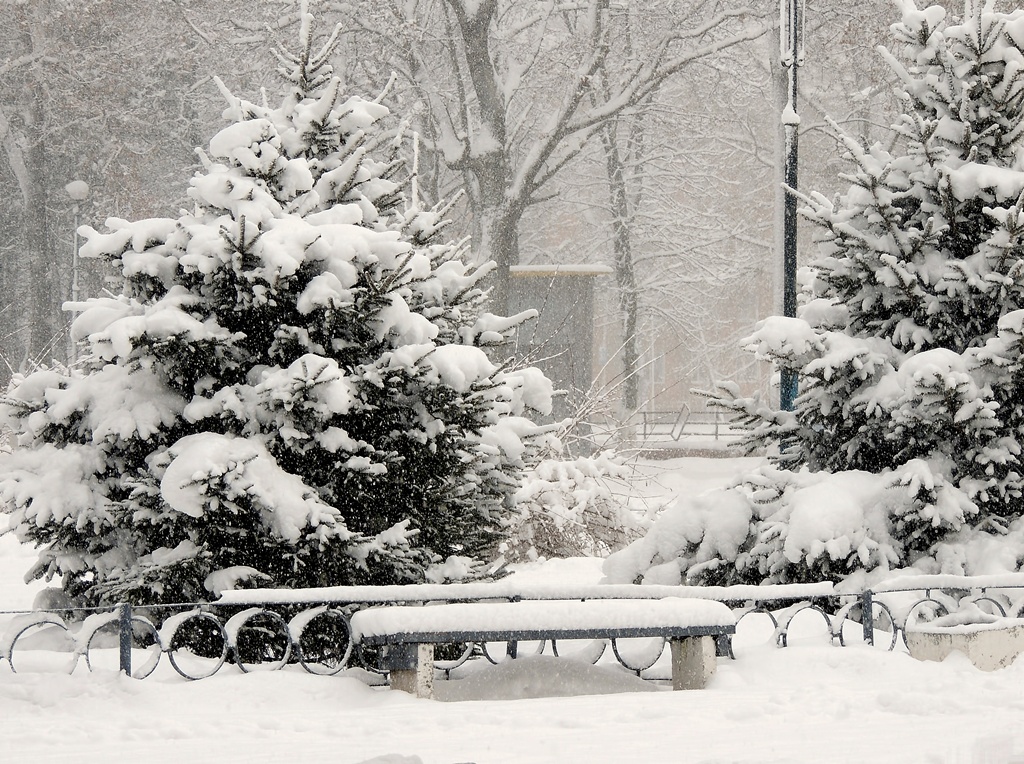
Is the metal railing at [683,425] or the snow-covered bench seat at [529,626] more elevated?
the metal railing at [683,425]

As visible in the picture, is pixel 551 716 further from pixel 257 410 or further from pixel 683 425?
pixel 683 425

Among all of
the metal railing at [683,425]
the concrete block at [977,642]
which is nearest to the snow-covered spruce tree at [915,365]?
the concrete block at [977,642]

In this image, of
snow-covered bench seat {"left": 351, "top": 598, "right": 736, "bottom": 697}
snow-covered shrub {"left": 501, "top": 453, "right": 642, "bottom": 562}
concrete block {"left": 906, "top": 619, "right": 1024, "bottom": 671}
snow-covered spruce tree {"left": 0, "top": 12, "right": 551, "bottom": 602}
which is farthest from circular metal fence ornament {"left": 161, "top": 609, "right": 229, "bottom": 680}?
snow-covered shrub {"left": 501, "top": 453, "right": 642, "bottom": 562}

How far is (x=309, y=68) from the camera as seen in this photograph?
8.57 m

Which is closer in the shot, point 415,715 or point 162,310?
point 415,715

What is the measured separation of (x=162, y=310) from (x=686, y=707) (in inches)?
141

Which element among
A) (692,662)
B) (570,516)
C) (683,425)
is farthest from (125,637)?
(683,425)

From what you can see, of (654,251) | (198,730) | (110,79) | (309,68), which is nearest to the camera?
(198,730)

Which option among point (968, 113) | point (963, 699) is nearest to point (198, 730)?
point (963, 699)

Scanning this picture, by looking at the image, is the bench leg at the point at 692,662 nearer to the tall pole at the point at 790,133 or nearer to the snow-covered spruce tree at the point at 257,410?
the snow-covered spruce tree at the point at 257,410

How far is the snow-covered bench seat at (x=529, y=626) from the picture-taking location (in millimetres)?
6641

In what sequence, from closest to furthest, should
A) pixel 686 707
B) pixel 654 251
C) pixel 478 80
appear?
pixel 686 707
pixel 478 80
pixel 654 251

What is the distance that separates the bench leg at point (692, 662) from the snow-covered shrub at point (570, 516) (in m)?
6.71

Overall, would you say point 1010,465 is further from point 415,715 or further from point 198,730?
point 198,730
